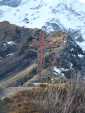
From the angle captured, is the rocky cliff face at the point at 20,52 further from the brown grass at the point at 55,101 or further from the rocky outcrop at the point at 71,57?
the brown grass at the point at 55,101

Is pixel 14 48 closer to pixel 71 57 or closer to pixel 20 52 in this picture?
pixel 20 52

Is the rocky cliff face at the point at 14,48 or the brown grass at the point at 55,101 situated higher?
the rocky cliff face at the point at 14,48

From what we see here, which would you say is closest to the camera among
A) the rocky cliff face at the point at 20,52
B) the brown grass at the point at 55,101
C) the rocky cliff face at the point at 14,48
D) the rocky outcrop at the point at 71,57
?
the brown grass at the point at 55,101

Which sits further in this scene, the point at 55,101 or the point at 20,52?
the point at 20,52

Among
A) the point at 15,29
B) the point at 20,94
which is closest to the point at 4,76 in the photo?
the point at 15,29

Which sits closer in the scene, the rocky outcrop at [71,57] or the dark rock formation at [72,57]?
the rocky outcrop at [71,57]

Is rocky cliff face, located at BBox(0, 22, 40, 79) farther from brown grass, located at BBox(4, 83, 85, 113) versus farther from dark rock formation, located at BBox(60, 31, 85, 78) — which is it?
brown grass, located at BBox(4, 83, 85, 113)

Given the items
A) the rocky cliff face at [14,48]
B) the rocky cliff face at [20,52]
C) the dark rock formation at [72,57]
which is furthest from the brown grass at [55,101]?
the rocky cliff face at [14,48]

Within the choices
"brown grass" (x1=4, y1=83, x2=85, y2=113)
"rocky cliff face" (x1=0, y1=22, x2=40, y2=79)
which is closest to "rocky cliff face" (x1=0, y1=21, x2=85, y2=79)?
"rocky cliff face" (x1=0, y1=22, x2=40, y2=79)

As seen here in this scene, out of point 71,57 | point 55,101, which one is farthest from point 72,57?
point 55,101

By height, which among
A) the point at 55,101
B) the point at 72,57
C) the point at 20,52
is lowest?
the point at 55,101

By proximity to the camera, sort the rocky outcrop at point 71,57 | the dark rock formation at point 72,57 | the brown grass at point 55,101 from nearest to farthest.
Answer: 1. the brown grass at point 55,101
2. the rocky outcrop at point 71,57
3. the dark rock formation at point 72,57

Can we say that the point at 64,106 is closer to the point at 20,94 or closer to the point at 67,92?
the point at 67,92
